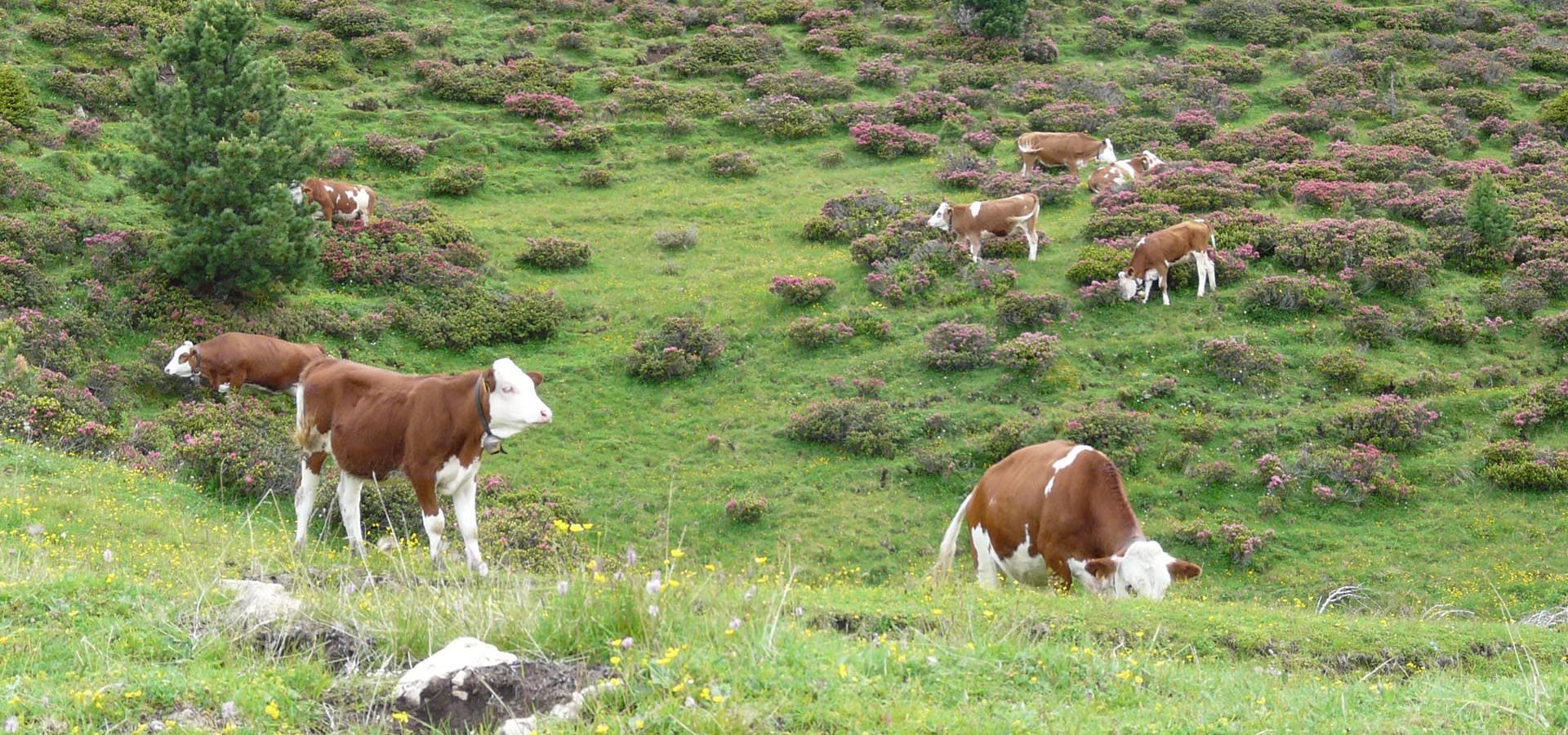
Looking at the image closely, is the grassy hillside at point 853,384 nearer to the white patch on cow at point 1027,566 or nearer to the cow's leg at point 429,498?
the cow's leg at point 429,498

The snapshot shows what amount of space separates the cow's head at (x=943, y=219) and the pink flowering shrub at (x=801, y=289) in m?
3.50

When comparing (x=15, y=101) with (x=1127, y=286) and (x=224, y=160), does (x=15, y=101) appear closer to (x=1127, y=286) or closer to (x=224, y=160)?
(x=224, y=160)

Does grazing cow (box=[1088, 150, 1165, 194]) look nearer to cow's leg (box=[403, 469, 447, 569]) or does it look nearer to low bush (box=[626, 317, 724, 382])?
low bush (box=[626, 317, 724, 382])

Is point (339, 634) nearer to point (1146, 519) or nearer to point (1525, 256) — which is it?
point (1146, 519)

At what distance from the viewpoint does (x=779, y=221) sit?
33.7m

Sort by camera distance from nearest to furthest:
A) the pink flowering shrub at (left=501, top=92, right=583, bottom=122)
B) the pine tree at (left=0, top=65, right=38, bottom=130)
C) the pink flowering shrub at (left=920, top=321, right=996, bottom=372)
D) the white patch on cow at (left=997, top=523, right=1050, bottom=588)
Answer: the white patch on cow at (left=997, top=523, right=1050, bottom=588) → the pink flowering shrub at (left=920, top=321, right=996, bottom=372) → the pine tree at (left=0, top=65, right=38, bottom=130) → the pink flowering shrub at (left=501, top=92, right=583, bottom=122)

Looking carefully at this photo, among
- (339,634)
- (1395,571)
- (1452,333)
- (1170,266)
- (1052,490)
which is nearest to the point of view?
(339,634)

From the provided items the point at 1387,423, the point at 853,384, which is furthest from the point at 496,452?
the point at 1387,423

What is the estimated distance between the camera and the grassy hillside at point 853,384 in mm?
7719

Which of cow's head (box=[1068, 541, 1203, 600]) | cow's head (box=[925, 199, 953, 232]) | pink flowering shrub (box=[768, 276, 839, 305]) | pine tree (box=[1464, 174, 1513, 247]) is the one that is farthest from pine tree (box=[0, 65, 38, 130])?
pine tree (box=[1464, 174, 1513, 247])

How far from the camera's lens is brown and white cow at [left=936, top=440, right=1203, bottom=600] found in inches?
500

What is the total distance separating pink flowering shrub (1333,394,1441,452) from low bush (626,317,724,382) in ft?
39.1

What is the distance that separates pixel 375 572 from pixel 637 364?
14695 millimetres

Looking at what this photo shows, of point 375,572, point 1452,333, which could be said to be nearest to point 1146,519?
point 1452,333
